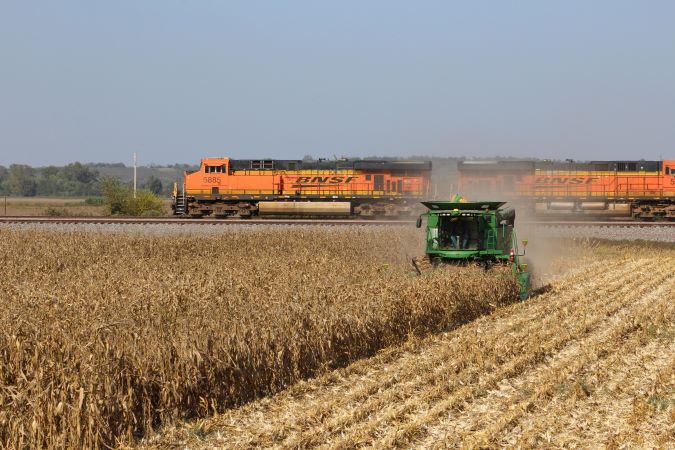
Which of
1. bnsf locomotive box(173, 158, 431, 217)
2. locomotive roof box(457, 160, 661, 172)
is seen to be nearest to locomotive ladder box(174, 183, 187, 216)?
bnsf locomotive box(173, 158, 431, 217)

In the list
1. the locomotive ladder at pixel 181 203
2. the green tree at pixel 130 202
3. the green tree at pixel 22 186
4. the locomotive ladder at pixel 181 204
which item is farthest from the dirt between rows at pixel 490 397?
the green tree at pixel 22 186

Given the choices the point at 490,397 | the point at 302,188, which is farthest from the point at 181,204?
the point at 490,397

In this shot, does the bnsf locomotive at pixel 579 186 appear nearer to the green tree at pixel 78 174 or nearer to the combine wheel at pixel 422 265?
the combine wheel at pixel 422 265

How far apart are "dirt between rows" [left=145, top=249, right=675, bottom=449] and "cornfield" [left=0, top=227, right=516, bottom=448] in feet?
1.32

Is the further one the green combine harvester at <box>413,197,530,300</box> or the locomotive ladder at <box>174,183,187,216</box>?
the locomotive ladder at <box>174,183,187,216</box>

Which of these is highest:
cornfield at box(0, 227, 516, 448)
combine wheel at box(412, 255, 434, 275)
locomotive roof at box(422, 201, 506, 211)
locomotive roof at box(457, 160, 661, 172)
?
locomotive roof at box(457, 160, 661, 172)

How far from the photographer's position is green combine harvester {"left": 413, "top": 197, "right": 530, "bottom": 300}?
667 inches

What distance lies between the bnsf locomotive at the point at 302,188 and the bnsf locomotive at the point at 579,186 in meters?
3.34

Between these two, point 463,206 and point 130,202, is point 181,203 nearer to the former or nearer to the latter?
point 130,202

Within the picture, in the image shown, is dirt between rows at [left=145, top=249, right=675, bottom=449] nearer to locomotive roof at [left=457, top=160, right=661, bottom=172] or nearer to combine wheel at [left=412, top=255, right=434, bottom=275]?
combine wheel at [left=412, top=255, right=434, bottom=275]

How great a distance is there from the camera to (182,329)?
32.7 ft

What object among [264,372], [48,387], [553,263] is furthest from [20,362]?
[553,263]

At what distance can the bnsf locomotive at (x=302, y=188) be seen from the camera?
4450cm

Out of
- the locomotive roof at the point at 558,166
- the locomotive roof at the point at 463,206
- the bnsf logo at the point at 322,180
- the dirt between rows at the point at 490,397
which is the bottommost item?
the dirt between rows at the point at 490,397
